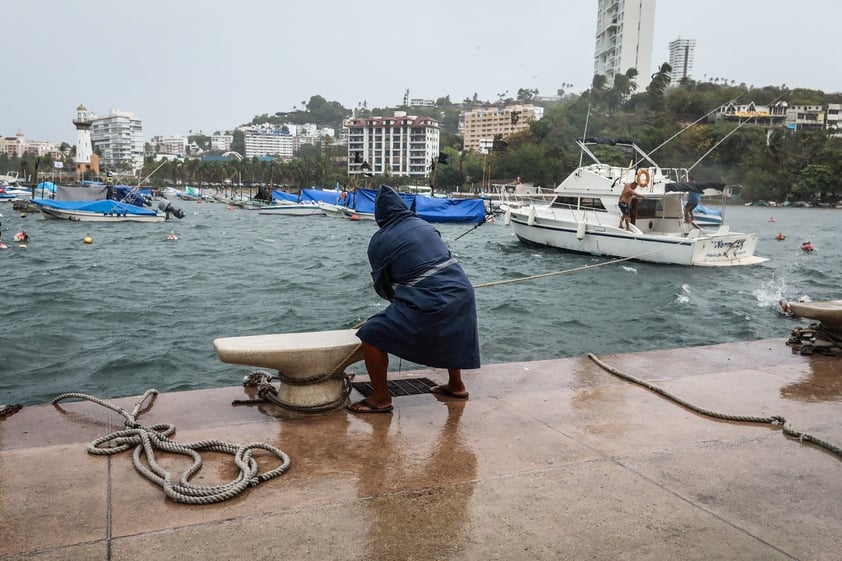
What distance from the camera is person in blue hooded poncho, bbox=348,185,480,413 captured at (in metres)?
4.12

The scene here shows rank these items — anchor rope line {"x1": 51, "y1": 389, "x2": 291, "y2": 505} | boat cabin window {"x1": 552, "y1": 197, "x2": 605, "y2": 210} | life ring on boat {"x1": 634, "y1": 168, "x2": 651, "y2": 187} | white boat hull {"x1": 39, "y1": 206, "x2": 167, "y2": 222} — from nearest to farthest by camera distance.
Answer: anchor rope line {"x1": 51, "y1": 389, "x2": 291, "y2": 505}
life ring on boat {"x1": 634, "y1": 168, "x2": 651, "y2": 187}
boat cabin window {"x1": 552, "y1": 197, "x2": 605, "y2": 210}
white boat hull {"x1": 39, "y1": 206, "x2": 167, "y2": 222}

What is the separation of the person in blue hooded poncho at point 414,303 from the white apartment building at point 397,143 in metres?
154

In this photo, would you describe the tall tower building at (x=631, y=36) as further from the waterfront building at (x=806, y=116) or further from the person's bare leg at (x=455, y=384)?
the person's bare leg at (x=455, y=384)

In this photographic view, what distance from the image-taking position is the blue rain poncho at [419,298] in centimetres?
412

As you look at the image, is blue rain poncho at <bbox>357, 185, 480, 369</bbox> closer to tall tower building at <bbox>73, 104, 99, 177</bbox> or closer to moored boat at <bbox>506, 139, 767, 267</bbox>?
moored boat at <bbox>506, 139, 767, 267</bbox>

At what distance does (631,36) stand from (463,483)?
14539 cm

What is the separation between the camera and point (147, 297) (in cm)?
1565

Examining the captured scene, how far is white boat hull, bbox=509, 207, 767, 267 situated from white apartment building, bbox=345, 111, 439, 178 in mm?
134733

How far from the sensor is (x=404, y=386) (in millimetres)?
5070

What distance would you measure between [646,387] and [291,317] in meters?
9.16

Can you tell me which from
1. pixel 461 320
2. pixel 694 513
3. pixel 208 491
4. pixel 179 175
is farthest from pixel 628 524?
pixel 179 175

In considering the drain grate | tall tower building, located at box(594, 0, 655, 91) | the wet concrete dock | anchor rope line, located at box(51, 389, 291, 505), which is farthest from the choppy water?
A: tall tower building, located at box(594, 0, 655, 91)

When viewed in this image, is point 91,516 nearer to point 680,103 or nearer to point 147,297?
point 147,297

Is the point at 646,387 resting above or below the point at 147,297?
above
